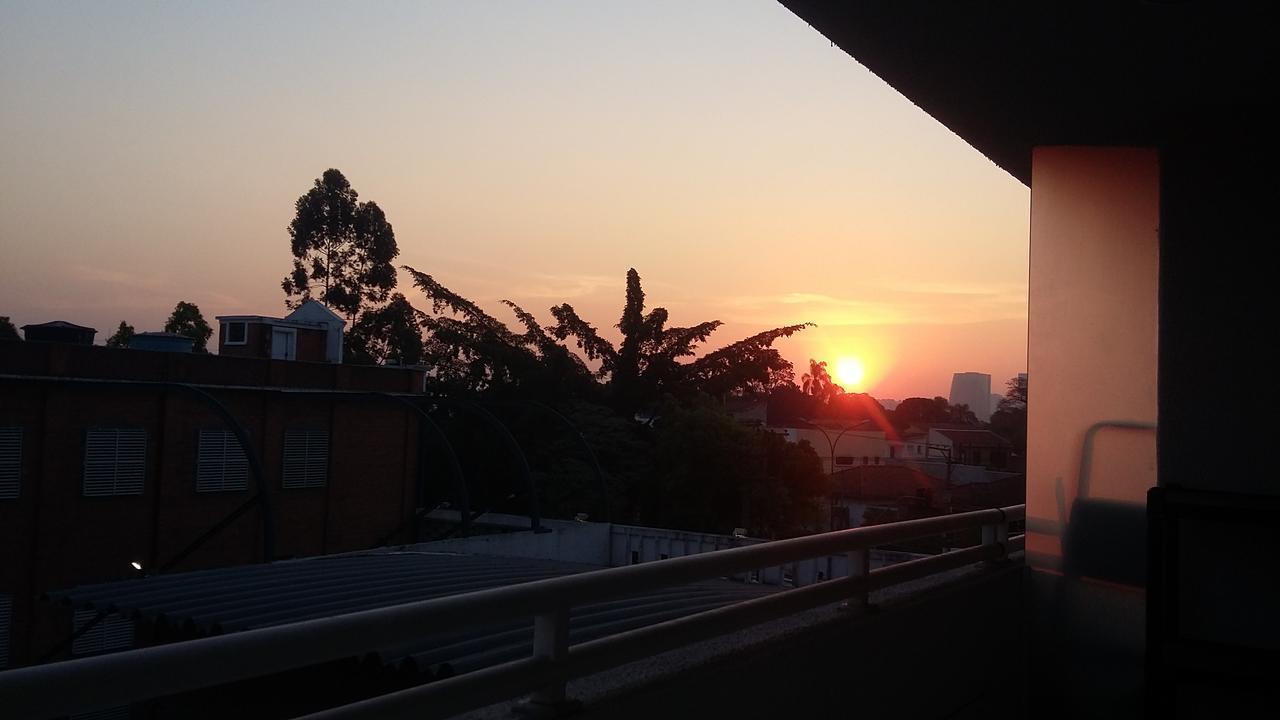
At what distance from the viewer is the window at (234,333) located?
1446 inches

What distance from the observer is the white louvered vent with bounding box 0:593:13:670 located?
22969 millimetres

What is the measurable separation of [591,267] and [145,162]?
22.1m

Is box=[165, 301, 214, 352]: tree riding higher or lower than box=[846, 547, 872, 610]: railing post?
higher

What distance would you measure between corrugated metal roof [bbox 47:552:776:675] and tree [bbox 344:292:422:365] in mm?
41024

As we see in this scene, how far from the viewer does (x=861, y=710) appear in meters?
4.08

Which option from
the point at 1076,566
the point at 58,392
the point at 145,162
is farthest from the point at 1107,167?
the point at 145,162

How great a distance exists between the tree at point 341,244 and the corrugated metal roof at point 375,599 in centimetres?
5528

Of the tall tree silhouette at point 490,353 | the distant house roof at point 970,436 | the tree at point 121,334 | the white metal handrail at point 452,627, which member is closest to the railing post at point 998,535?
the white metal handrail at point 452,627

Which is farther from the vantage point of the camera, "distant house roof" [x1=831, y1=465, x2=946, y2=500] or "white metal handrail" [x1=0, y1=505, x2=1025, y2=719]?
"distant house roof" [x1=831, y1=465, x2=946, y2=500]

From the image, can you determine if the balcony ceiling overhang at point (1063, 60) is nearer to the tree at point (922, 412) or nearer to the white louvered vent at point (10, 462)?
the white louvered vent at point (10, 462)

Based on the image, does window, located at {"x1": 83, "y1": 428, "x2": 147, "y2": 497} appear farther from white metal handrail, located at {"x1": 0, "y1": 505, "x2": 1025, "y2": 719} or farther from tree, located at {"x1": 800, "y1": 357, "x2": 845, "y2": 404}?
tree, located at {"x1": 800, "y1": 357, "x2": 845, "y2": 404}

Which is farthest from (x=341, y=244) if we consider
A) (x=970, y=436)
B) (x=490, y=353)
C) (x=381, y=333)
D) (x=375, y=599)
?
(x=375, y=599)

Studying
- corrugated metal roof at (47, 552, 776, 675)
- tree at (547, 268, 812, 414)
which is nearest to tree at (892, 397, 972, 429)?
tree at (547, 268, 812, 414)

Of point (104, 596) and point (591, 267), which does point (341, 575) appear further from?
point (591, 267)
